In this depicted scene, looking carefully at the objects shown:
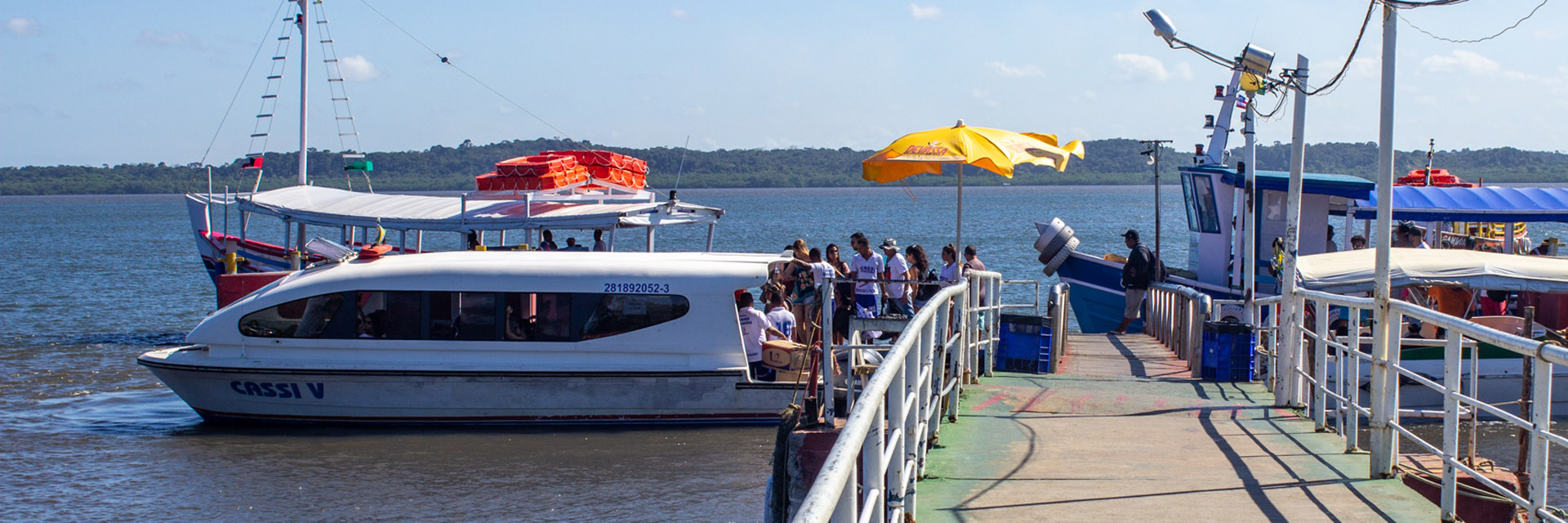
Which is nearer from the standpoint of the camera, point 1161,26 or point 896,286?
point 1161,26

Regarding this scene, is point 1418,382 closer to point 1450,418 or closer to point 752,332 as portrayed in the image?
point 1450,418

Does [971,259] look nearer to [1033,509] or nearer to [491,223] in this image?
[491,223]

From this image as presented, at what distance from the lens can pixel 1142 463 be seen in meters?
6.79

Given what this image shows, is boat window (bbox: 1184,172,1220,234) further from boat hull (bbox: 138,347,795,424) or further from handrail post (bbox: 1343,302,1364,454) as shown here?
handrail post (bbox: 1343,302,1364,454)

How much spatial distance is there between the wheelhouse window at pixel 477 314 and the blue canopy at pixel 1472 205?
37.4ft

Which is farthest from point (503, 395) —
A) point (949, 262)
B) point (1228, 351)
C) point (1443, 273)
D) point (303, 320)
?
point (1443, 273)

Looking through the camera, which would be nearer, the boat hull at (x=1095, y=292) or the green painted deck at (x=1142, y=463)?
the green painted deck at (x=1142, y=463)

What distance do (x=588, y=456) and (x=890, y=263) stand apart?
15.4 ft

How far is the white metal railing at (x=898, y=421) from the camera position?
273cm

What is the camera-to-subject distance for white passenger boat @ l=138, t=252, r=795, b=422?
1295 cm

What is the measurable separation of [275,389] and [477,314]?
7.93ft

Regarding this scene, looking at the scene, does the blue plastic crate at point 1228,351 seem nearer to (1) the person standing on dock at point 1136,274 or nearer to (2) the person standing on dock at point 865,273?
(2) the person standing on dock at point 865,273

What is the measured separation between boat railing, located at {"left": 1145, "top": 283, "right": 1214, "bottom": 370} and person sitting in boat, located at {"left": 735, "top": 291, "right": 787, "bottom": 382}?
4.37 m

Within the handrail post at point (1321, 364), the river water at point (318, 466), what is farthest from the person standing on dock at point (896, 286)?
the handrail post at point (1321, 364)
